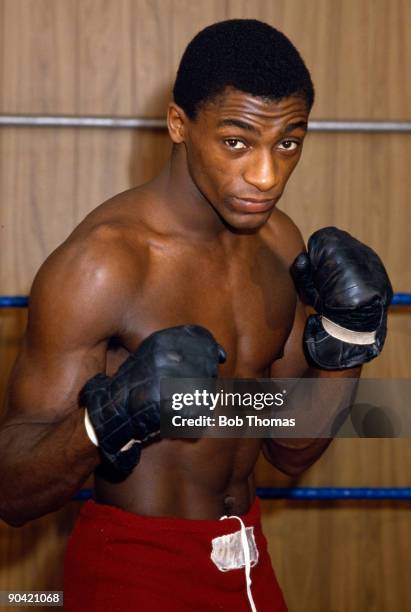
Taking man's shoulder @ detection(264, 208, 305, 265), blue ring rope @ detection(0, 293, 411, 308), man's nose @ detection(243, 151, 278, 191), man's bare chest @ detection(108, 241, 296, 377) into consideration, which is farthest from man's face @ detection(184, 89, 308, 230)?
blue ring rope @ detection(0, 293, 411, 308)

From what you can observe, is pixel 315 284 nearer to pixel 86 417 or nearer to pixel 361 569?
pixel 86 417

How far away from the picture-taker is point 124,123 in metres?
1.66

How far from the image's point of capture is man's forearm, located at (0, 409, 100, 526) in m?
0.93

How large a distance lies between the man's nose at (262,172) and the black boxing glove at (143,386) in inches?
7.9

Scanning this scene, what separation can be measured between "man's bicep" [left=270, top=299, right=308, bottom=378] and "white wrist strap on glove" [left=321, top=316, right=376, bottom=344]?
0.44ft

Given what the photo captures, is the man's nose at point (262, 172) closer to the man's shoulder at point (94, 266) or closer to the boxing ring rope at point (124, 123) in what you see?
the man's shoulder at point (94, 266)

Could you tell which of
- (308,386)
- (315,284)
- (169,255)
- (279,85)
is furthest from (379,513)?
(279,85)

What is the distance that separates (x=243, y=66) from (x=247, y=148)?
0.09 m

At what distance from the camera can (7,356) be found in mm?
1759

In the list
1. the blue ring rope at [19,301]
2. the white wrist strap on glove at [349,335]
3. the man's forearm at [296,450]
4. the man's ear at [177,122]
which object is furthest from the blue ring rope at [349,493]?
the man's ear at [177,122]

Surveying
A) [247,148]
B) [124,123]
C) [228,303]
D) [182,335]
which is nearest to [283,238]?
[228,303]

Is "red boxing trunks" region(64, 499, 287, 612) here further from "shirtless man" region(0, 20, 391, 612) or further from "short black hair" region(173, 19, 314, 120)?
"short black hair" region(173, 19, 314, 120)

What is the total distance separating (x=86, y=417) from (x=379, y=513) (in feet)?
3.75

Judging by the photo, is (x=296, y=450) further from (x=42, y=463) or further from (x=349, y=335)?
(x=42, y=463)
